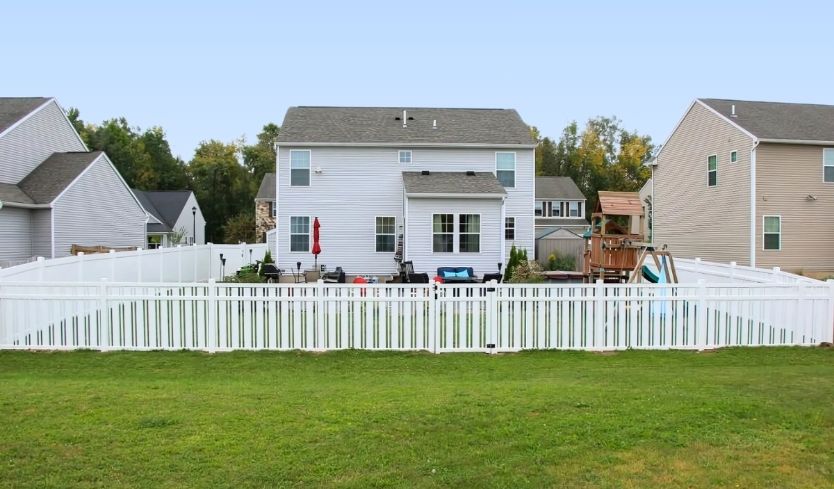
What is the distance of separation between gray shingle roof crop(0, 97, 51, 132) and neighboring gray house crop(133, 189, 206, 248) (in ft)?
54.0

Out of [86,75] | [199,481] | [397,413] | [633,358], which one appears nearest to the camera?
[199,481]

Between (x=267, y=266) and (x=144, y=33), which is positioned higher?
(x=144, y=33)

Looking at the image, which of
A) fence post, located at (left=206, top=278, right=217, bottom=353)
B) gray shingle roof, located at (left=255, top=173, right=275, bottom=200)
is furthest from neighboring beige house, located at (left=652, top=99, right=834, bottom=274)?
gray shingle roof, located at (left=255, top=173, right=275, bottom=200)

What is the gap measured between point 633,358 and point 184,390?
18.3ft

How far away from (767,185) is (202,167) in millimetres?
47612

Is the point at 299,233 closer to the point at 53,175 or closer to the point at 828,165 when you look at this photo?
the point at 53,175

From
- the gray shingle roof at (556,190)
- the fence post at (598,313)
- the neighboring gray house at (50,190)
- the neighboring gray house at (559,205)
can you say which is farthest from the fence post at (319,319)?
the gray shingle roof at (556,190)

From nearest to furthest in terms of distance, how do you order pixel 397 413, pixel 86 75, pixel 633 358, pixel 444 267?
pixel 397 413
pixel 633 358
pixel 444 267
pixel 86 75

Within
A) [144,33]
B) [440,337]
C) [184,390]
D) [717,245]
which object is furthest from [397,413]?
[717,245]

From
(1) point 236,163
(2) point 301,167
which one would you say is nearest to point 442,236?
(2) point 301,167

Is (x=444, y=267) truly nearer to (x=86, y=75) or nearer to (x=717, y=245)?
(x=717, y=245)

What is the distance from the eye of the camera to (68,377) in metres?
6.88

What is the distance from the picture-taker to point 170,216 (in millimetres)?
43906

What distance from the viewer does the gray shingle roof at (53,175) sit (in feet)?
70.8
